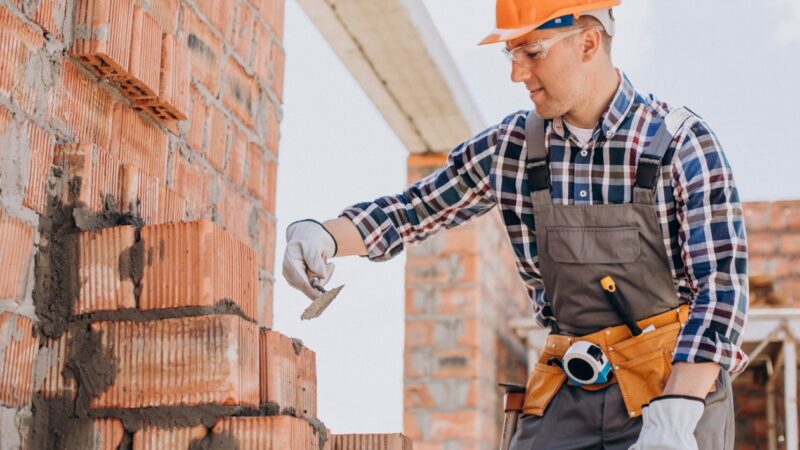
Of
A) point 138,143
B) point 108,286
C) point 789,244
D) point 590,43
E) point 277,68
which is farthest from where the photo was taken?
point 789,244

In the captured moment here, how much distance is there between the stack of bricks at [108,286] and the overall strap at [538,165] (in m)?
0.66

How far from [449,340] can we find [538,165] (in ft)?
12.6

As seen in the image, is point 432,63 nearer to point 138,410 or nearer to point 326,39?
point 326,39

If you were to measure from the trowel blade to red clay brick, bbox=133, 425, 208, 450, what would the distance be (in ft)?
1.37

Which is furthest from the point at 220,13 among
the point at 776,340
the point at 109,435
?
the point at 776,340

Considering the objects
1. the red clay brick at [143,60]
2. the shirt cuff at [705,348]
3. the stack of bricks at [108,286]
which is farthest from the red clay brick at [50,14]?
the shirt cuff at [705,348]

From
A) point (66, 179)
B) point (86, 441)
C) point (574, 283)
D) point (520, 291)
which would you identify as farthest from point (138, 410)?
point (520, 291)

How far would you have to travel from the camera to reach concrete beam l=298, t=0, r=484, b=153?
4207mm

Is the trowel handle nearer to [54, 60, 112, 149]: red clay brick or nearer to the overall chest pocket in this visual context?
the overall chest pocket

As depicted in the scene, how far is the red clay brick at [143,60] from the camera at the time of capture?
185 cm

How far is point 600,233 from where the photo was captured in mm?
2154

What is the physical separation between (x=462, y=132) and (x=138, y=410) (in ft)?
13.9

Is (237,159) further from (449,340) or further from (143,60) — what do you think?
(449,340)

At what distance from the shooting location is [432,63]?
4.68 meters
